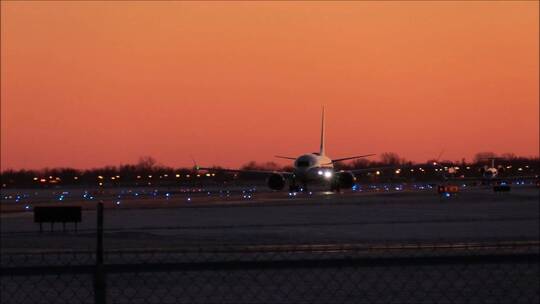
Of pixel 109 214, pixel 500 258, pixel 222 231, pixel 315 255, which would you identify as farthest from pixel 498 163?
pixel 500 258

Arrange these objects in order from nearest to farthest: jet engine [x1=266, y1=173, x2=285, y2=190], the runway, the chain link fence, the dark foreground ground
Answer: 1. the dark foreground ground
2. the chain link fence
3. the runway
4. jet engine [x1=266, y1=173, x2=285, y2=190]

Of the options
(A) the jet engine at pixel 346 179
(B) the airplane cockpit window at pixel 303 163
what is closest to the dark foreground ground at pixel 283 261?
(B) the airplane cockpit window at pixel 303 163

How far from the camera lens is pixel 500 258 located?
25.1ft

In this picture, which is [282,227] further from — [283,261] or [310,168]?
[310,168]

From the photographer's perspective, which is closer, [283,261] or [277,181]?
[283,261]

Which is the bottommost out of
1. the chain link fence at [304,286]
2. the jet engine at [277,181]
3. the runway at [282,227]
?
the jet engine at [277,181]

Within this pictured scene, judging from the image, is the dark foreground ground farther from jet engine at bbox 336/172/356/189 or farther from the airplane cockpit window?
jet engine at bbox 336/172/356/189

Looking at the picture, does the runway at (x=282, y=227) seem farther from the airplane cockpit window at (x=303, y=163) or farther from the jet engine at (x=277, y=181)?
the jet engine at (x=277, y=181)

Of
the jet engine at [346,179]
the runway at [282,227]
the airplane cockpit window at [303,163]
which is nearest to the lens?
the runway at [282,227]

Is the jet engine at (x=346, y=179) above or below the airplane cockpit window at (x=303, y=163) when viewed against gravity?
below

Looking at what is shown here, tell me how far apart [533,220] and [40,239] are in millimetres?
18630

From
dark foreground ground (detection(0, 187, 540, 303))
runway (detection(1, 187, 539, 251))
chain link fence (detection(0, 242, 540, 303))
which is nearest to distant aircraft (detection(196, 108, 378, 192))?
runway (detection(1, 187, 539, 251))

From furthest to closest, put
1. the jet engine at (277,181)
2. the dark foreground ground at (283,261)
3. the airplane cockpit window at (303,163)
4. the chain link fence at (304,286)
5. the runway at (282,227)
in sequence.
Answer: the jet engine at (277,181) → the airplane cockpit window at (303,163) → the runway at (282,227) → the chain link fence at (304,286) → the dark foreground ground at (283,261)

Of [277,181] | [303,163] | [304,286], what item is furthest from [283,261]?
[277,181]
